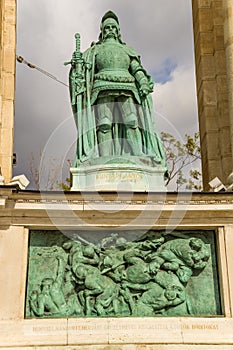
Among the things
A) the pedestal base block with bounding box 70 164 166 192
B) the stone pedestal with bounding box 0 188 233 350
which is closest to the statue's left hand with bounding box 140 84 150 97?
the pedestal base block with bounding box 70 164 166 192

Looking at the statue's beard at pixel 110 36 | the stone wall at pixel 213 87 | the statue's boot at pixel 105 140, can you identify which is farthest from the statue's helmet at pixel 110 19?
the stone wall at pixel 213 87

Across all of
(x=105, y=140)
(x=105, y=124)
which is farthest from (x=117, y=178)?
(x=105, y=124)

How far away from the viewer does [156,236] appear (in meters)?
11.0

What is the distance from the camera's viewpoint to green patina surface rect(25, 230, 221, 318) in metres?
10.4

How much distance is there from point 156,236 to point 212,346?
232 cm

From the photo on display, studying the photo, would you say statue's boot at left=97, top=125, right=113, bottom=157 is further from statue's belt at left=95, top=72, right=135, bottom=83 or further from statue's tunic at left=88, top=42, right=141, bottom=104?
statue's belt at left=95, top=72, right=135, bottom=83

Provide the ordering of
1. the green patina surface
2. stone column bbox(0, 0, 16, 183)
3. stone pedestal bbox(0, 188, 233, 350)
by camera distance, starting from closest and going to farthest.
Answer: stone pedestal bbox(0, 188, 233, 350) < the green patina surface < stone column bbox(0, 0, 16, 183)

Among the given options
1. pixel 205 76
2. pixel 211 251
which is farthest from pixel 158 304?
pixel 205 76

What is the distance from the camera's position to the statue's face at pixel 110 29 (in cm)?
1384

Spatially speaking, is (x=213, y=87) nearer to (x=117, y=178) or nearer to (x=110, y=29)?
(x=110, y=29)

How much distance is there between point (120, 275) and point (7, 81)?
652 centimetres

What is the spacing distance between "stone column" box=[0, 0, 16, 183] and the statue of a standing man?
1.91m

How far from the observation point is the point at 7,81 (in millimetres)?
14461

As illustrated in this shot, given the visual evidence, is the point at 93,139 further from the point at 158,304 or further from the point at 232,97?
the point at 158,304
